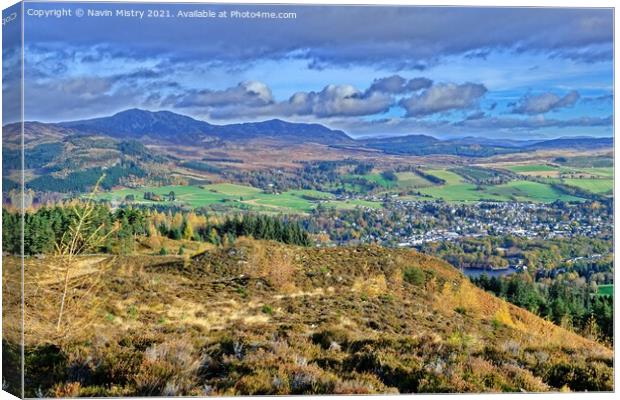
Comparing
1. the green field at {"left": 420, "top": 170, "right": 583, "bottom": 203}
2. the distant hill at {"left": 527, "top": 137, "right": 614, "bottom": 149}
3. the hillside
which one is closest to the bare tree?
the hillside

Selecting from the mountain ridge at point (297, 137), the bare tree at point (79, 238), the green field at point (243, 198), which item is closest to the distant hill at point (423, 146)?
the mountain ridge at point (297, 137)

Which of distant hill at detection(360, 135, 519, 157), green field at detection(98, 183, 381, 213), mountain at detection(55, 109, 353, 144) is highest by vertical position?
mountain at detection(55, 109, 353, 144)

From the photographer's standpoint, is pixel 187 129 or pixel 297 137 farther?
pixel 297 137

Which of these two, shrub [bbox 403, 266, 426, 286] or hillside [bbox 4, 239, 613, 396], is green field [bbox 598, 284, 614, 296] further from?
shrub [bbox 403, 266, 426, 286]

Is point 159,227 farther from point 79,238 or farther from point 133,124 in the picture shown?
point 133,124

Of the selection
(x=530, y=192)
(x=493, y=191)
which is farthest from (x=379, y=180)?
(x=530, y=192)

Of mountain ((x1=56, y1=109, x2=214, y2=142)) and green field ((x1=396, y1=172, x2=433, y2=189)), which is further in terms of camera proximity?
green field ((x1=396, y1=172, x2=433, y2=189))

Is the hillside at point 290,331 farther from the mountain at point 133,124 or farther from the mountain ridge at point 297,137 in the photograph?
the mountain at point 133,124

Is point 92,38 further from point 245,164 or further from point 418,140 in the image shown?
point 418,140
